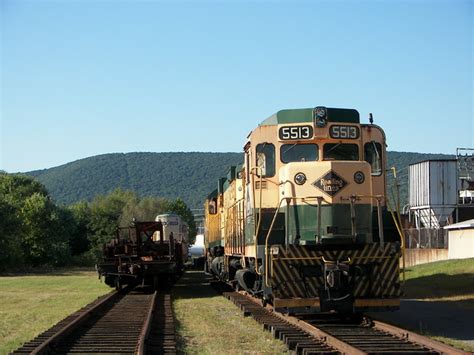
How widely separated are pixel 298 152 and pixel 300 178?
0.90 meters

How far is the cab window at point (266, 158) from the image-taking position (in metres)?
14.0

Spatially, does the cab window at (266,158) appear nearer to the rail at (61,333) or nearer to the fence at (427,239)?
the rail at (61,333)

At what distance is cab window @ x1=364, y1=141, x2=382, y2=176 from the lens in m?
14.1

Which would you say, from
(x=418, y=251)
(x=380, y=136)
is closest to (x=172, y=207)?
(x=418, y=251)

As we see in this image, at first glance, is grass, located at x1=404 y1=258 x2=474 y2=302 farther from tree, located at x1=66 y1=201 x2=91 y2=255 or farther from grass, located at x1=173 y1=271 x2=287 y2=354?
tree, located at x1=66 y1=201 x2=91 y2=255

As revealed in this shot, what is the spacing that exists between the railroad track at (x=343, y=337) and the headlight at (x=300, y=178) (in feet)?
8.44

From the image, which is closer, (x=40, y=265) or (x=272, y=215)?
(x=272, y=215)

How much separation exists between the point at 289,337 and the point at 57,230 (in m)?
50.4

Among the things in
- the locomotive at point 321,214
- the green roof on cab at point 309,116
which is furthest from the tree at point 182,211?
the green roof on cab at point 309,116

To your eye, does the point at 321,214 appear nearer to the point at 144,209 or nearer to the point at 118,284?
the point at 118,284

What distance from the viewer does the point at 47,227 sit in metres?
57.5

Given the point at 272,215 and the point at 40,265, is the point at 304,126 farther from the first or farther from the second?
the point at 40,265

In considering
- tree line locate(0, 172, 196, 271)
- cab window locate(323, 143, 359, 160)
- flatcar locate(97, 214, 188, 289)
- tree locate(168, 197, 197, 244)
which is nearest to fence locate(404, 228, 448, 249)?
tree line locate(0, 172, 196, 271)

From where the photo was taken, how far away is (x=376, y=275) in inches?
493
